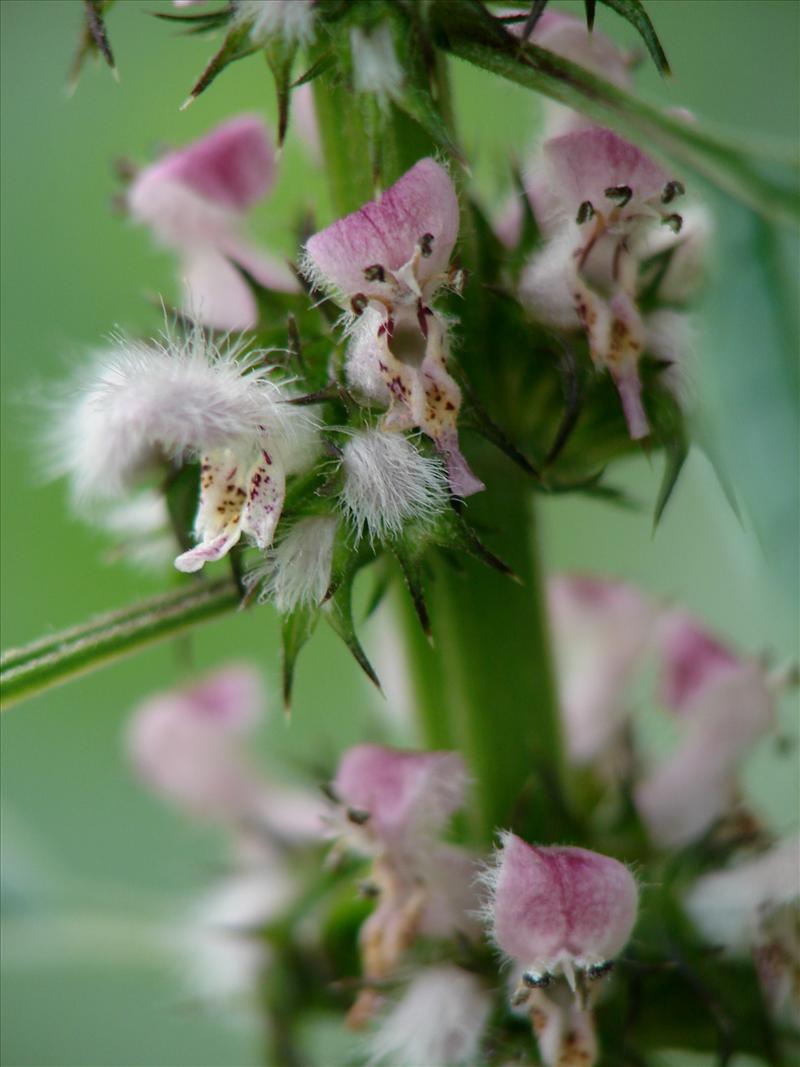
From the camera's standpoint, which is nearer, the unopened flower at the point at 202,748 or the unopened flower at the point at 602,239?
the unopened flower at the point at 602,239

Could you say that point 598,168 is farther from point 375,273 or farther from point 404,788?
point 404,788

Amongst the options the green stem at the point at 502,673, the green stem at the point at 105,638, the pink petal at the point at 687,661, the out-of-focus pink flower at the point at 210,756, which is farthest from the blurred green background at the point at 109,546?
the green stem at the point at 105,638

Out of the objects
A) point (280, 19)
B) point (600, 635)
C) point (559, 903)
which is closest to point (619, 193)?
point (280, 19)

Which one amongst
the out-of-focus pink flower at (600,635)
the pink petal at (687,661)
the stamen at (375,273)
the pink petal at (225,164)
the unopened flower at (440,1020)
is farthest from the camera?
the out-of-focus pink flower at (600,635)

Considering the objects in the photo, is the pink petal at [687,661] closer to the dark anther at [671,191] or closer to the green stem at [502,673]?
the green stem at [502,673]

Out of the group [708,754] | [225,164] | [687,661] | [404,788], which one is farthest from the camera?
[687,661]

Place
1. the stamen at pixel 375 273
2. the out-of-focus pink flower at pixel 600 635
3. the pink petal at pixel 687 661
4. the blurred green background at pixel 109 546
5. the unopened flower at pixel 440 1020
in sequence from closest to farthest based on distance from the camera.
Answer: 1. the stamen at pixel 375 273
2. the unopened flower at pixel 440 1020
3. the pink petal at pixel 687 661
4. the out-of-focus pink flower at pixel 600 635
5. the blurred green background at pixel 109 546

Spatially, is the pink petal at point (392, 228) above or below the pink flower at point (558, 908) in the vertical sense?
above

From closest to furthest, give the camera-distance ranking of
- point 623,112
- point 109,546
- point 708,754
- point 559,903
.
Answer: point 623,112
point 559,903
point 708,754
point 109,546
